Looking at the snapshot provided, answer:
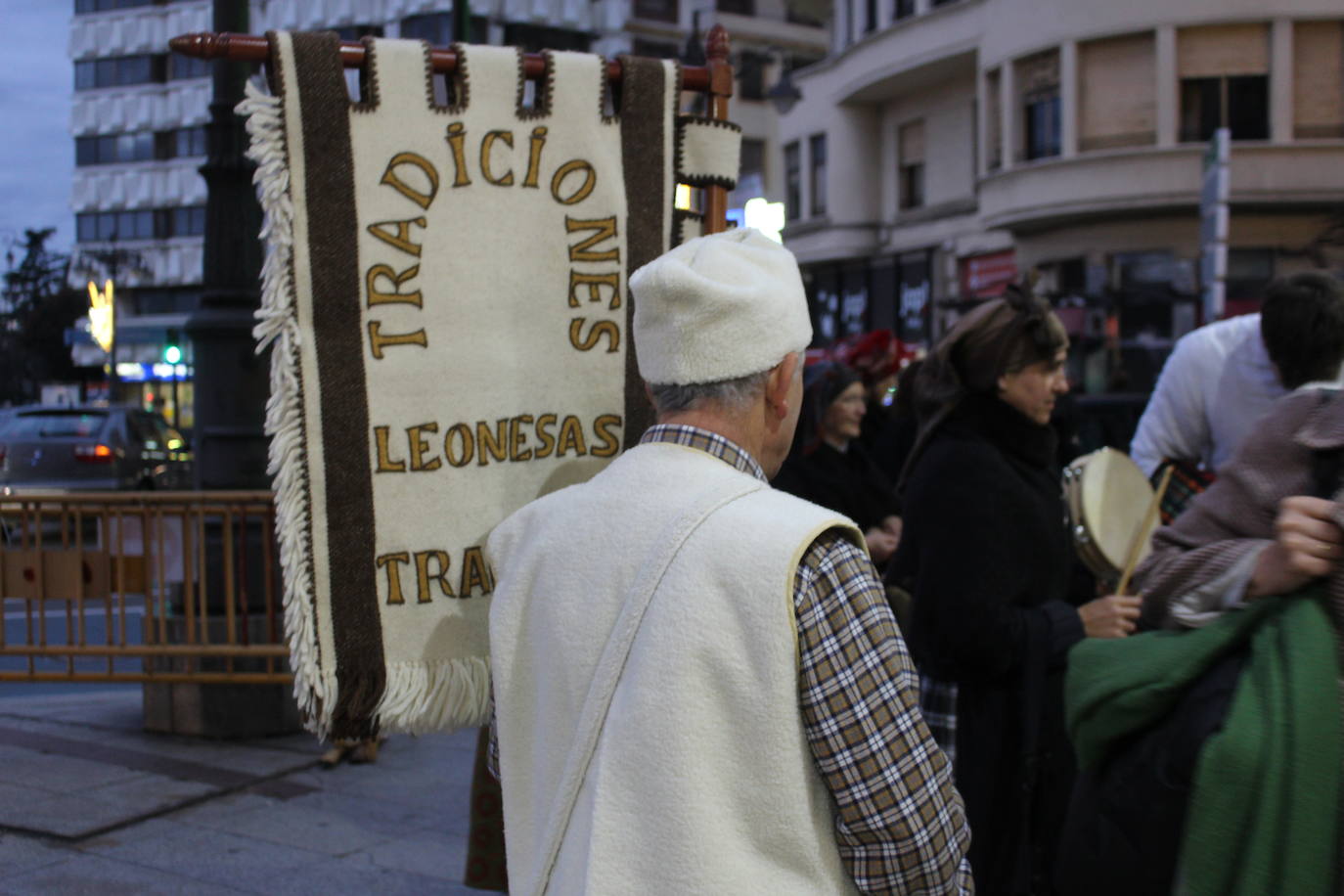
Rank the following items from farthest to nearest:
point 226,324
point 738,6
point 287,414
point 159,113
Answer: point 159,113 < point 738,6 < point 226,324 < point 287,414

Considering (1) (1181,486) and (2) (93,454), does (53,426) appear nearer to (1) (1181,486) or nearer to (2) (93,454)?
(2) (93,454)

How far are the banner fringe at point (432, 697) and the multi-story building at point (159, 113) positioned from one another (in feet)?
145

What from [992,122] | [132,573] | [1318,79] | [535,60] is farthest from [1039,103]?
[535,60]

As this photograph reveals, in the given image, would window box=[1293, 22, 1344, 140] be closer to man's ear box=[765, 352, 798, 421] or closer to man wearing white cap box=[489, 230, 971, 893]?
man's ear box=[765, 352, 798, 421]

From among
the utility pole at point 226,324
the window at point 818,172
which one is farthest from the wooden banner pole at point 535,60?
the window at point 818,172

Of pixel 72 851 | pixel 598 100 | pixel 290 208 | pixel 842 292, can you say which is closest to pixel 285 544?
pixel 290 208

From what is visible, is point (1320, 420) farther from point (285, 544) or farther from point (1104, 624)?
point (285, 544)

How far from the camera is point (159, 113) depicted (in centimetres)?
5603

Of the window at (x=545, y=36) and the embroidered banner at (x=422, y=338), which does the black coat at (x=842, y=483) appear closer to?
the embroidered banner at (x=422, y=338)

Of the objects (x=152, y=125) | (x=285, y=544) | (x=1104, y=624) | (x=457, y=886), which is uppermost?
(x=152, y=125)

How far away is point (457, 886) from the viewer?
436 cm

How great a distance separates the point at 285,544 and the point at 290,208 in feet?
2.22

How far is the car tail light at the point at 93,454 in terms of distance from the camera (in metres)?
16.0

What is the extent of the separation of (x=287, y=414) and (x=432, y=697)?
2.13 ft
